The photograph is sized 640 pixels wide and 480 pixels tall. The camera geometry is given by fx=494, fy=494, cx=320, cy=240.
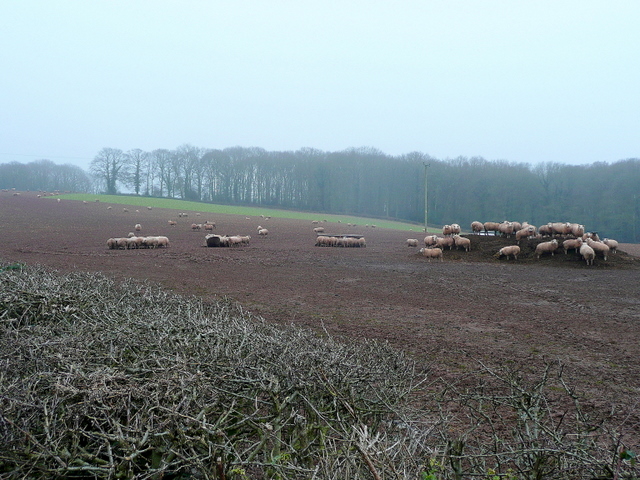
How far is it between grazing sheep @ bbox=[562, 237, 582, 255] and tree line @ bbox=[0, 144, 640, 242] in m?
47.4

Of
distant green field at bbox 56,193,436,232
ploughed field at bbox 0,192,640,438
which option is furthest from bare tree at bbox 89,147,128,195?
ploughed field at bbox 0,192,640,438

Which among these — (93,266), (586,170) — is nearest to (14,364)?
(93,266)

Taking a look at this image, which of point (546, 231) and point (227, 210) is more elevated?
point (546, 231)

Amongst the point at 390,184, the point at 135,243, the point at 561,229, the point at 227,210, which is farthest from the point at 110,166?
the point at 561,229

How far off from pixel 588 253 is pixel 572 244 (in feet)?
3.56

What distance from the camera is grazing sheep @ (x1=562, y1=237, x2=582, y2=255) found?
19.4 metres

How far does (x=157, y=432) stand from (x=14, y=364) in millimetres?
1549

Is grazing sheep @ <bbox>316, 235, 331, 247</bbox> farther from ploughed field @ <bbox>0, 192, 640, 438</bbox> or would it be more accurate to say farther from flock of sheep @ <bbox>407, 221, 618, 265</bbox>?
flock of sheep @ <bbox>407, 221, 618, 265</bbox>

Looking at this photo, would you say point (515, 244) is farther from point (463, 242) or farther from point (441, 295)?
point (441, 295)

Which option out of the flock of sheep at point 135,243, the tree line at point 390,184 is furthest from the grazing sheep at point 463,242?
the tree line at point 390,184

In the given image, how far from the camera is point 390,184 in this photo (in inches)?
3167

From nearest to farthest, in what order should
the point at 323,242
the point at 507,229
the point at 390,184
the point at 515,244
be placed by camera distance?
the point at 515,244 → the point at 507,229 → the point at 323,242 → the point at 390,184

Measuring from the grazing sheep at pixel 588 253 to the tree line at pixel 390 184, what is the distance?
47997 mm

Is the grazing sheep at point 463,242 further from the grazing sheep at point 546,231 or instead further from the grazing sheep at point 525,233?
the grazing sheep at point 546,231
